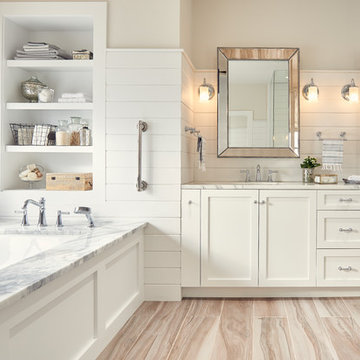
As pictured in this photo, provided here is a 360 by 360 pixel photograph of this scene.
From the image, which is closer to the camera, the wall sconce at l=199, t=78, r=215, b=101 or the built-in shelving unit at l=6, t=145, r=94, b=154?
the built-in shelving unit at l=6, t=145, r=94, b=154

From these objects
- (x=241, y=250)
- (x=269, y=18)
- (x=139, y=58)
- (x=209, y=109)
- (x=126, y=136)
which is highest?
(x=269, y=18)

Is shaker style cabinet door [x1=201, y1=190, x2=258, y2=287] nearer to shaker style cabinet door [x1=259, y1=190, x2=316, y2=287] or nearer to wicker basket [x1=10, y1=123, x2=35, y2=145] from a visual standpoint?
shaker style cabinet door [x1=259, y1=190, x2=316, y2=287]

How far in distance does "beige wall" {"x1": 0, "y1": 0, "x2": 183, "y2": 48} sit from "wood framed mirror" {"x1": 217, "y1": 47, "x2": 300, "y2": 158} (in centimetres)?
73

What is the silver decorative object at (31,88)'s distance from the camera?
377cm

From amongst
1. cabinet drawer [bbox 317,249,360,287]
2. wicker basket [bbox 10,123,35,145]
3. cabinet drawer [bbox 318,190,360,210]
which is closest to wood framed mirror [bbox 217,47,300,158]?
cabinet drawer [bbox 318,190,360,210]

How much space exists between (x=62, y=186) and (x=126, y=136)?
610 millimetres

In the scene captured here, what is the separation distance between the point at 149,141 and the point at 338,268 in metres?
1.68

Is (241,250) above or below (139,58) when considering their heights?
below

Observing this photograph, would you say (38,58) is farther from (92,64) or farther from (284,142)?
(284,142)

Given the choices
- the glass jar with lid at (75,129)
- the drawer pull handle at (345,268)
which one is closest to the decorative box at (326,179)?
the drawer pull handle at (345,268)

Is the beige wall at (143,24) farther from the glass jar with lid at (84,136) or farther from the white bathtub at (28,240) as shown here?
the white bathtub at (28,240)

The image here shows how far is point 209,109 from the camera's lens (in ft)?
14.0

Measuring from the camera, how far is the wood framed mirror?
164 inches

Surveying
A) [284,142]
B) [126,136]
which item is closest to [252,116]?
[284,142]
